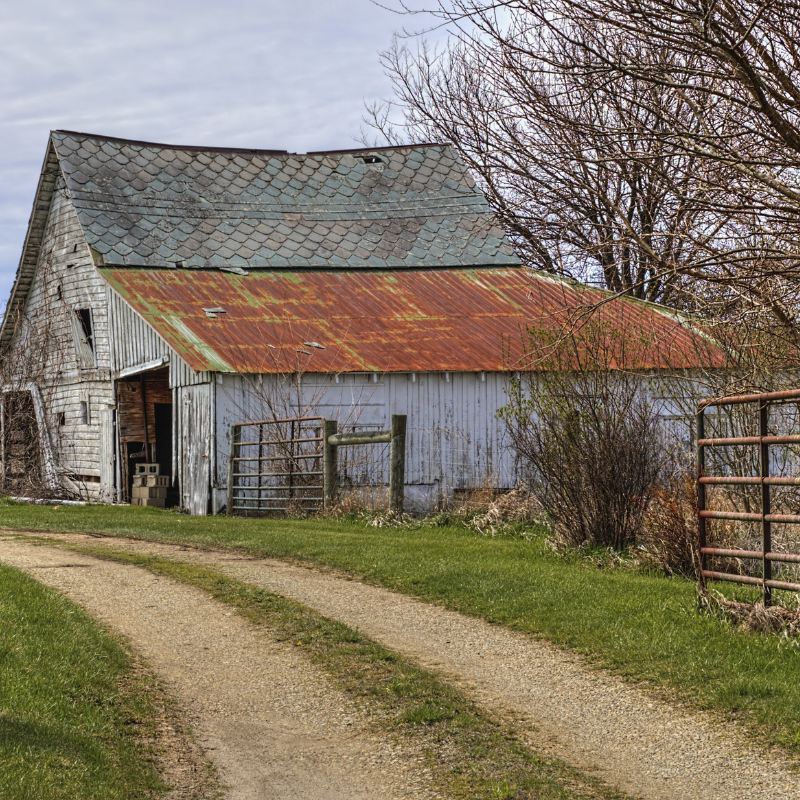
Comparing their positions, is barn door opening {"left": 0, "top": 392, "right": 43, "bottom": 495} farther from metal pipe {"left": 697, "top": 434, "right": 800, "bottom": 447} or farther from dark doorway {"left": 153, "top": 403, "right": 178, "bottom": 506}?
metal pipe {"left": 697, "top": 434, "right": 800, "bottom": 447}

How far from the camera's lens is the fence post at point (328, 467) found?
17.8m

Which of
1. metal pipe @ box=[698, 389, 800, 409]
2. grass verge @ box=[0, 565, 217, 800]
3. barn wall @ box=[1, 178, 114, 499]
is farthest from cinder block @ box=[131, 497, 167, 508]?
metal pipe @ box=[698, 389, 800, 409]

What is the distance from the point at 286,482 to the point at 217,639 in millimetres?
11189

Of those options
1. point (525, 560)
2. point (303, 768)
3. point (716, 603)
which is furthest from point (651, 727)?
point (525, 560)

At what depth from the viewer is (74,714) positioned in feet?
19.1

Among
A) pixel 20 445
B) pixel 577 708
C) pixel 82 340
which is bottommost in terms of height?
pixel 577 708

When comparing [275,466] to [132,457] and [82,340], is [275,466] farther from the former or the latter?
[82,340]

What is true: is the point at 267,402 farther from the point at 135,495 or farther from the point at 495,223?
the point at 495,223

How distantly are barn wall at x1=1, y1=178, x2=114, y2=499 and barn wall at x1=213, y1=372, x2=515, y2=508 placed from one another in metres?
5.56

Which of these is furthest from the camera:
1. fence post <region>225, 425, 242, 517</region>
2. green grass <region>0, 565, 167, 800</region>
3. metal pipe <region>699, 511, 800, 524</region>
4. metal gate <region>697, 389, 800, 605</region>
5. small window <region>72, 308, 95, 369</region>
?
small window <region>72, 308, 95, 369</region>

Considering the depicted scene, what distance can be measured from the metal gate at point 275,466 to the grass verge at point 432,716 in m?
9.23

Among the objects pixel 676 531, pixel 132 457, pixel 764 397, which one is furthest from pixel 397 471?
pixel 132 457

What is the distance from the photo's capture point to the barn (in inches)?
789

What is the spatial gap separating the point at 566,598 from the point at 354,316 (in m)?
13.7
